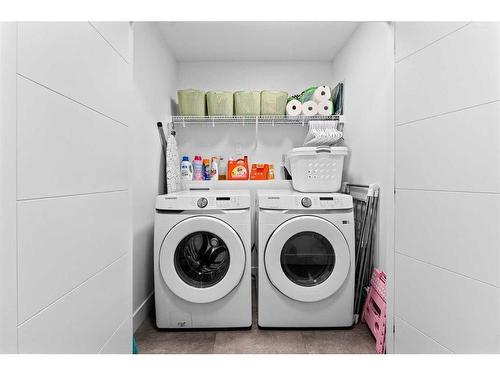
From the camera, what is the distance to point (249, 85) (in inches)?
107

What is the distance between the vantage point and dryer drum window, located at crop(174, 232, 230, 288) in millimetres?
1752

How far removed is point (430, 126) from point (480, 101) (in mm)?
174

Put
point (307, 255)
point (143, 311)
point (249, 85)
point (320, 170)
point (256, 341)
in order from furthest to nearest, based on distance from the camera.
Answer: point (249, 85), point (320, 170), point (143, 311), point (307, 255), point (256, 341)

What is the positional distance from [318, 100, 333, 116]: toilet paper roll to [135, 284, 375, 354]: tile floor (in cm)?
158

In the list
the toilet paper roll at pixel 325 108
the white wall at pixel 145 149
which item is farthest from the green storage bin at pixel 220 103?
the toilet paper roll at pixel 325 108

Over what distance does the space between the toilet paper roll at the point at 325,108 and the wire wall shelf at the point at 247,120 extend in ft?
0.14

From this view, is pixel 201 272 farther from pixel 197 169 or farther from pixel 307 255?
pixel 197 169

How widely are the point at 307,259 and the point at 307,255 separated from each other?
0.02 metres

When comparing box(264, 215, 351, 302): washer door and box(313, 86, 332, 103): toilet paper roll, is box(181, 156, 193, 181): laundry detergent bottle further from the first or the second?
box(313, 86, 332, 103): toilet paper roll

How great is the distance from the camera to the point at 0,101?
47cm

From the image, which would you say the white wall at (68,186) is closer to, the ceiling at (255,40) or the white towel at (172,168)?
the white towel at (172,168)

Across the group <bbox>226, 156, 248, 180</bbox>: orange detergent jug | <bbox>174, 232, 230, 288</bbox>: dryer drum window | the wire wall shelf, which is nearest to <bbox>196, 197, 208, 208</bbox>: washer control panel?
<bbox>174, 232, 230, 288</bbox>: dryer drum window

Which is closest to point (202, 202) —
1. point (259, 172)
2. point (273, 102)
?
point (259, 172)
